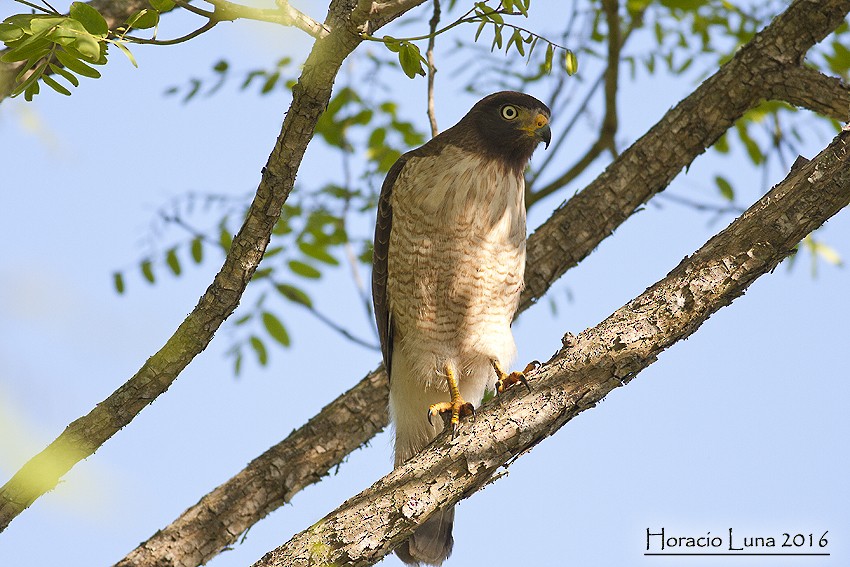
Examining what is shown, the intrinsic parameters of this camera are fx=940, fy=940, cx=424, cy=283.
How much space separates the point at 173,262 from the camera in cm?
575

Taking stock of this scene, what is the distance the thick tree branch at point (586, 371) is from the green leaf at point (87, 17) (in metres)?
1.77

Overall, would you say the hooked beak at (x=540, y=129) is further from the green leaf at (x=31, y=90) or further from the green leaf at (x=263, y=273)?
the green leaf at (x=31, y=90)

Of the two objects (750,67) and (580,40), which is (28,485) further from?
(580,40)

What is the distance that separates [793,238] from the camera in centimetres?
325

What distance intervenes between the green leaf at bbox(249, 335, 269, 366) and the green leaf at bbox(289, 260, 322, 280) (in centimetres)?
50

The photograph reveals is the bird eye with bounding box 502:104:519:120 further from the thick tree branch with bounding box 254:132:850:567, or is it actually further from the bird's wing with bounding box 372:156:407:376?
the thick tree branch with bounding box 254:132:850:567

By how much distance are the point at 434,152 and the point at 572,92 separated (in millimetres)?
1999

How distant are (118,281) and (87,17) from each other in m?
3.04

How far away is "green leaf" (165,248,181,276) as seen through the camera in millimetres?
5738

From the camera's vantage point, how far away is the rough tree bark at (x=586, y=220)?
4816mm

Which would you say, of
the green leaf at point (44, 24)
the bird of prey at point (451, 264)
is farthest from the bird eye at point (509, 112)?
the green leaf at point (44, 24)

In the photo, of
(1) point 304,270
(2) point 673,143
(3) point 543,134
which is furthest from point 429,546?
(2) point 673,143

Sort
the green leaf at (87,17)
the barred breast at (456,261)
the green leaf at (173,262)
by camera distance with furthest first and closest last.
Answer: the green leaf at (173,262)
the barred breast at (456,261)
the green leaf at (87,17)

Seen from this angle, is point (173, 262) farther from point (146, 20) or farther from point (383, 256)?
point (146, 20)
